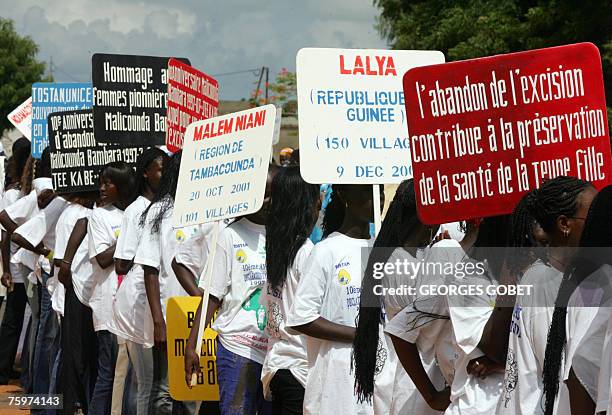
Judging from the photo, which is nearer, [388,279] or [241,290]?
[388,279]

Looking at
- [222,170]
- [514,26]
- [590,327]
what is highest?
[514,26]

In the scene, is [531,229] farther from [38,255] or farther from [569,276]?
[38,255]

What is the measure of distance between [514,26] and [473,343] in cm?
1981

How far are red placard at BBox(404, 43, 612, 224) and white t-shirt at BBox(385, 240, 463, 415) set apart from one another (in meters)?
0.16

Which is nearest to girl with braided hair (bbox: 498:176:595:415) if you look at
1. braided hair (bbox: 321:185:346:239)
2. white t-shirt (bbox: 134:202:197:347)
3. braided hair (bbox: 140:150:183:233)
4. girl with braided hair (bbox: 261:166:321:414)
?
braided hair (bbox: 321:185:346:239)

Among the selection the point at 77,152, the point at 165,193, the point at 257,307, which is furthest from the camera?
the point at 77,152

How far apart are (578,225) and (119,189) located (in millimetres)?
5130

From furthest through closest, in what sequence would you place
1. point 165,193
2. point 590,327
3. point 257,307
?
point 165,193 < point 257,307 < point 590,327

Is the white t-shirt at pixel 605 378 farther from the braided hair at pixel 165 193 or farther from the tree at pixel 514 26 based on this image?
the tree at pixel 514 26

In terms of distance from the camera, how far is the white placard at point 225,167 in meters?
6.46

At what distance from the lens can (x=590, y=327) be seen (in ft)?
10.8

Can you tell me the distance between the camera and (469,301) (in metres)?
4.20

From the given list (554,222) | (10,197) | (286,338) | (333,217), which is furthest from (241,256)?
(10,197)

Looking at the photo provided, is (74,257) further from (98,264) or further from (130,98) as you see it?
(130,98)
